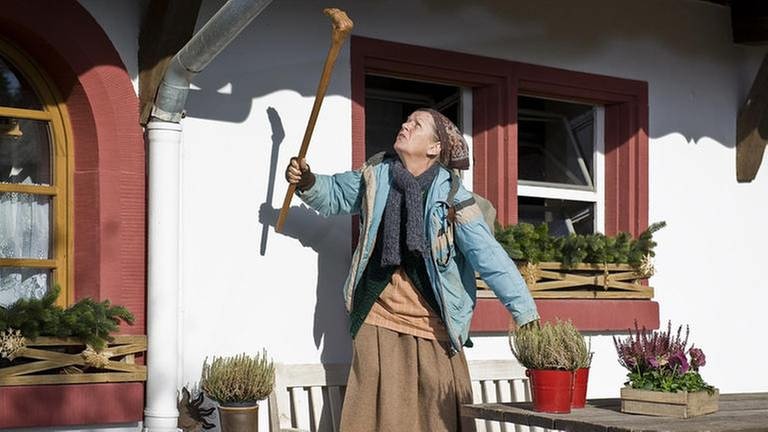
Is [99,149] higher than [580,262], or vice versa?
[99,149]

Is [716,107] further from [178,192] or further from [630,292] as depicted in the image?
[178,192]

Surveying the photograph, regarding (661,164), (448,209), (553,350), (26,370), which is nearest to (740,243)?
(661,164)

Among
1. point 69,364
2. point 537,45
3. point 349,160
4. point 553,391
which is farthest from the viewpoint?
point 537,45

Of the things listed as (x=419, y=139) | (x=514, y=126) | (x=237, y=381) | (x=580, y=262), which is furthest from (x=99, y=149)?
(x=580, y=262)

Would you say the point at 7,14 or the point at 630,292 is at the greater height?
the point at 7,14

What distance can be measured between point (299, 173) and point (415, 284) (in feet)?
2.32

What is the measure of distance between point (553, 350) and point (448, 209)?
1299mm

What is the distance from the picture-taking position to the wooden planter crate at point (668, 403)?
15.4 feet

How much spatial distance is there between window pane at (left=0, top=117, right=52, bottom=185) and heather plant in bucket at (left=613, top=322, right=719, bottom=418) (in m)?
2.63

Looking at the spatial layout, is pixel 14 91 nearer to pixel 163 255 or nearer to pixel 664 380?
pixel 163 255

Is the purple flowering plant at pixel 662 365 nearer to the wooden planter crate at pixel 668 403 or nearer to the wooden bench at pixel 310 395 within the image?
the wooden planter crate at pixel 668 403

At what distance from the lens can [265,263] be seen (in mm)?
6406

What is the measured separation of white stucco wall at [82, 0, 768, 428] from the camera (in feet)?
20.5

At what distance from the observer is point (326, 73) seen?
5832 millimetres
